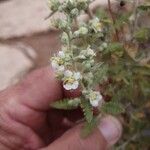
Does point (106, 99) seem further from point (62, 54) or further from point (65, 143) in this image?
point (62, 54)

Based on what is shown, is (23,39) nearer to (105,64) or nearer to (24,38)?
(24,38)

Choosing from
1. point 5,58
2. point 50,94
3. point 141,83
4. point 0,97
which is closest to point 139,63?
point 141,83

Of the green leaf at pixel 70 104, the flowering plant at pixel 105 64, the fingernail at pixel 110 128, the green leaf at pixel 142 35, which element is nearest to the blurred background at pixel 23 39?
the flowering plant at pixel 105 64

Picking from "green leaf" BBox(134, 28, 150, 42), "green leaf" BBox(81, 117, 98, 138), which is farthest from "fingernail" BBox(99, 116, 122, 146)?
"green leaf" BBox(134, 28, 150, 42)

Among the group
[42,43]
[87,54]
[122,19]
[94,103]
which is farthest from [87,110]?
[42,43]

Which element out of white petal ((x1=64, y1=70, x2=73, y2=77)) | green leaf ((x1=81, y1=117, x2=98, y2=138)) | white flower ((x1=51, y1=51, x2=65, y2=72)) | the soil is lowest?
the soil

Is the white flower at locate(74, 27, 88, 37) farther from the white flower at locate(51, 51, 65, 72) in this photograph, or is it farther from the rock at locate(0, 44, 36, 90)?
the rock at locate(0, 44, 36, 90)
